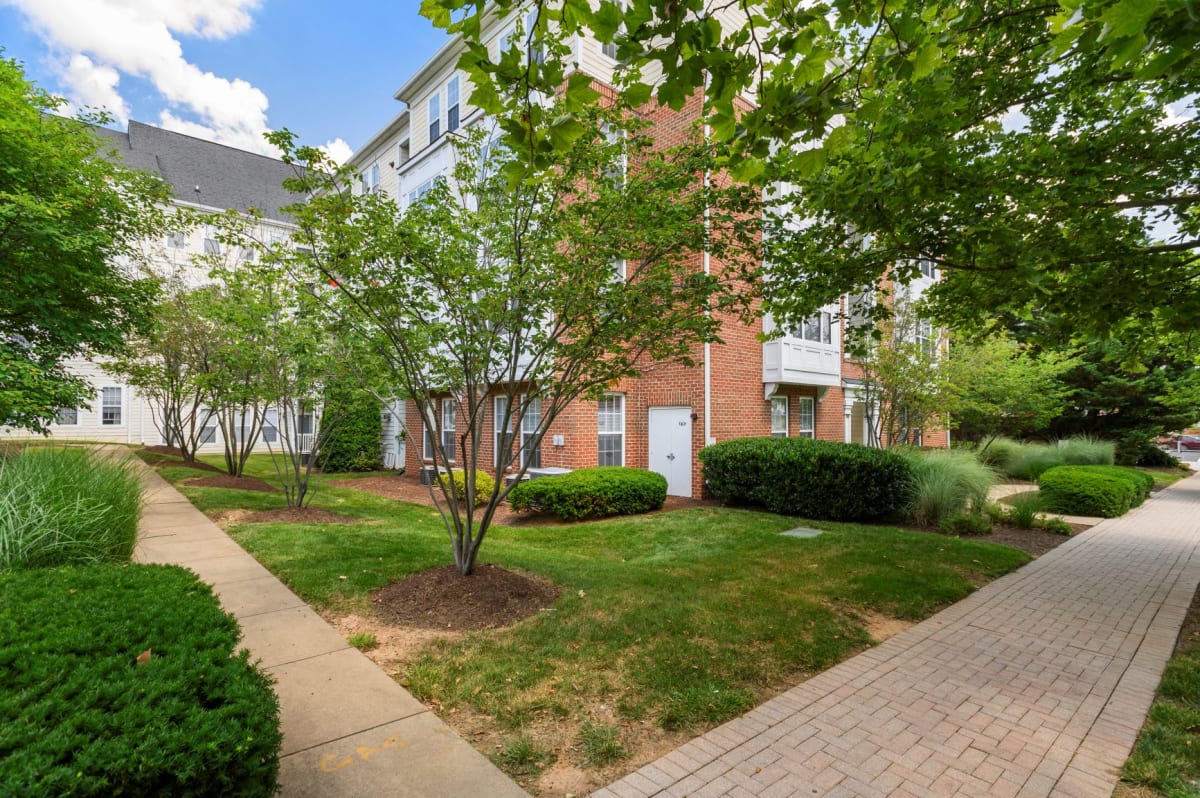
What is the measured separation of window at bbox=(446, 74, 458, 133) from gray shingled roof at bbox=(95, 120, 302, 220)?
15636mm

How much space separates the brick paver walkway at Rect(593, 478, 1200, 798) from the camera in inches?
109

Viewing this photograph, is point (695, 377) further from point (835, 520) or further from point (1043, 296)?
point (1043, 296)

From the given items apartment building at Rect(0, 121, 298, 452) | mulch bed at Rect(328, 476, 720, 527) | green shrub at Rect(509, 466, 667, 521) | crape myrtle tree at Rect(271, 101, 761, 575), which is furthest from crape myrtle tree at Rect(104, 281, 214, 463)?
crape myrtle tree at Rect(271, 101, 761, 575)

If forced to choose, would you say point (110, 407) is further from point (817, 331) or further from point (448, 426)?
point (817, 331)

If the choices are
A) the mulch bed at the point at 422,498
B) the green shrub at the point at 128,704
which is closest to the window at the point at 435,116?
the mulch bed at the point at 422,498

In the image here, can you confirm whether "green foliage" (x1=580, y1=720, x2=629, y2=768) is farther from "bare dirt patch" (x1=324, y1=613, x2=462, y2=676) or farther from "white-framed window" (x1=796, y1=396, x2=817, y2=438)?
"white-framed window" (x1=796, y1=396, x2=817, y2=438)

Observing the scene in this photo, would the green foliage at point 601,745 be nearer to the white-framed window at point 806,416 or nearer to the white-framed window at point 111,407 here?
the white-framed window at point 806,416

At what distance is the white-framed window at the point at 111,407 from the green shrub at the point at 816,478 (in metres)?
30.0

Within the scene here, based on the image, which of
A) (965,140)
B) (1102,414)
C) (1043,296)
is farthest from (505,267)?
(1102,414)

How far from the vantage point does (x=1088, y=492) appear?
11453 millimetres

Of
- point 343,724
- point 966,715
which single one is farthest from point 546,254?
point 966,715

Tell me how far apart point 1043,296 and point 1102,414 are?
74.6 feet

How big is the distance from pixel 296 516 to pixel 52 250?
5.47 metres

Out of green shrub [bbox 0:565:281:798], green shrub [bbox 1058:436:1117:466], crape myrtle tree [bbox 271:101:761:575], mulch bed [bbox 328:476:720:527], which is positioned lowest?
mulch bed [bbox 328:476:720:527]
